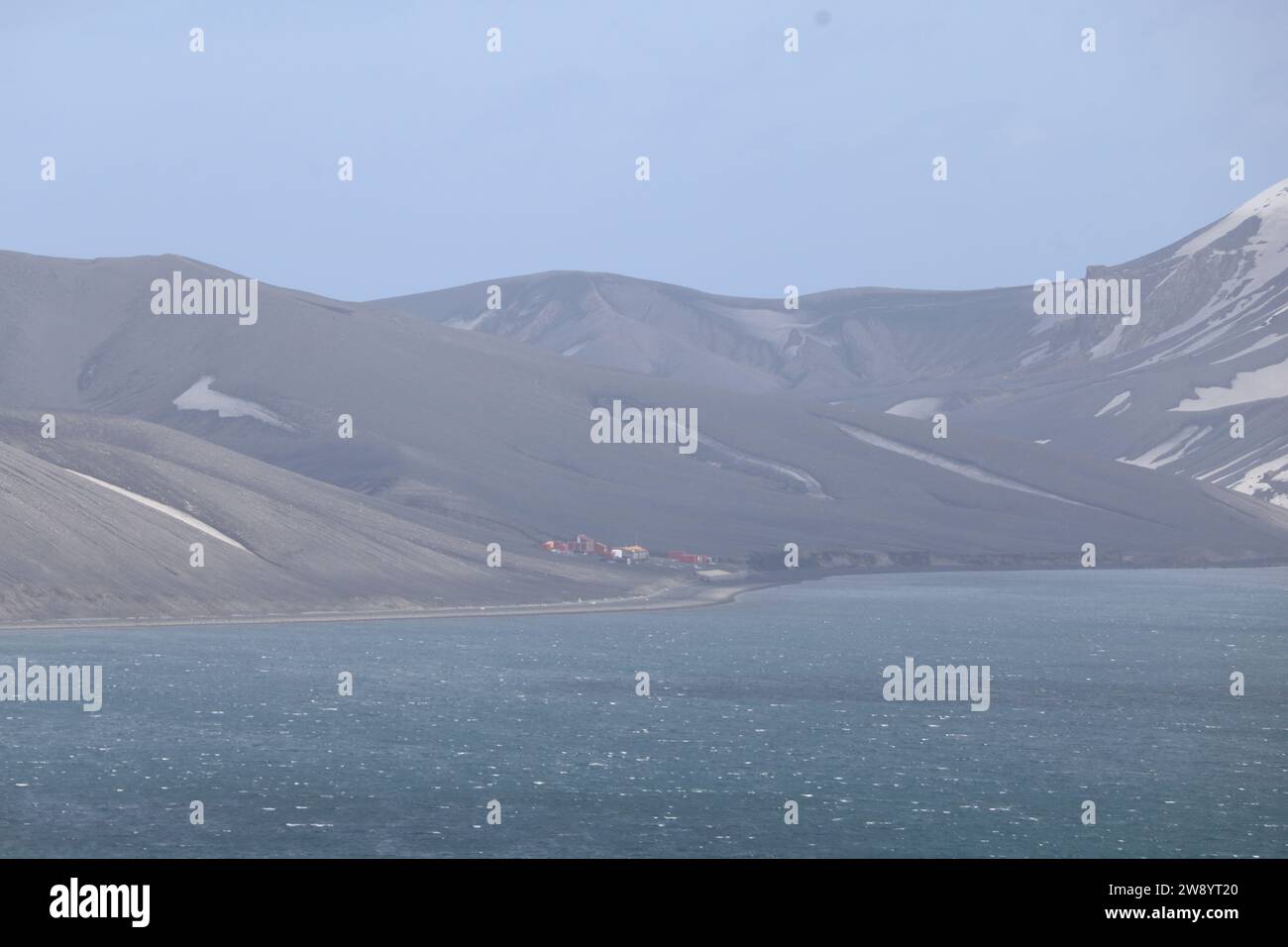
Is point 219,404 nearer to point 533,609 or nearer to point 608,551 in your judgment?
point 608,551

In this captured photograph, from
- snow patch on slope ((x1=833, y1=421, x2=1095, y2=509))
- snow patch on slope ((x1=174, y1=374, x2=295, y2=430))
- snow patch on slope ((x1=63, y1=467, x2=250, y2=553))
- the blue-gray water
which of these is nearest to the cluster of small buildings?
snow patch on slope ((x1=63, y1=467, x2=250, y2=553))

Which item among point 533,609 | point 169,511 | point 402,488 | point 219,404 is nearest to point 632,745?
point 533,609

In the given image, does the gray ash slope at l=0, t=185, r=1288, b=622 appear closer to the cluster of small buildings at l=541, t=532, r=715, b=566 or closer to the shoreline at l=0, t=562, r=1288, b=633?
the shoreline at l=0, t=562, r=1288, b=633

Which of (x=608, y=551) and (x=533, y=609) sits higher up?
(x=608, y=551)

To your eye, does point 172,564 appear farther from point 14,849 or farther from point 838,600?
point 14,849

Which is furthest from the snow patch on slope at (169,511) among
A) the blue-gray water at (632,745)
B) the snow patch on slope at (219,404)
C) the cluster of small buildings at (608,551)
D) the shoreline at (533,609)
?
the snow patch on slope at (219,404)
